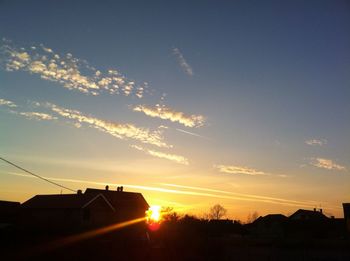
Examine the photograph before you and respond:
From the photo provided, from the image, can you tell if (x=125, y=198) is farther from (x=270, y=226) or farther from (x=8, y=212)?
(x=270, y=226)

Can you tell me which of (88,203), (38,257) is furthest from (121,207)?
(38,257)

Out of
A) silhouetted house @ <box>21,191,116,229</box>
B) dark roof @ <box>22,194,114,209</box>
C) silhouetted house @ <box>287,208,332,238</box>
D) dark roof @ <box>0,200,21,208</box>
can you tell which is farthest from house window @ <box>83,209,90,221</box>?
silhouetted house @ <box>287,208,332,238</box>

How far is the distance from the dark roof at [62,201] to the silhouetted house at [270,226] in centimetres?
4152

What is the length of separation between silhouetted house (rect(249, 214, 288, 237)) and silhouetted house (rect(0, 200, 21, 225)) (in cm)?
4598

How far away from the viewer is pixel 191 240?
28.8m

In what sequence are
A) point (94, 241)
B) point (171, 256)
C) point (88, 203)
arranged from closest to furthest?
point (94, 241) < point (171, 256) < point (88, 203)

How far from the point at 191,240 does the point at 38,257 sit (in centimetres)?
1441

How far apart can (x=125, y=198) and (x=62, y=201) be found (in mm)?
18084

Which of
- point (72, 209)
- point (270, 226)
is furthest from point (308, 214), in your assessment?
point (72, 209)

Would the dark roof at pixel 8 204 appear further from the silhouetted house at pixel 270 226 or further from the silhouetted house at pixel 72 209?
the silhouetted house at pixel 270 226

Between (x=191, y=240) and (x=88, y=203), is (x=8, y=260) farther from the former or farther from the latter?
(x=88, y=203)

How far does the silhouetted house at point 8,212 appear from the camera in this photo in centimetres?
4350

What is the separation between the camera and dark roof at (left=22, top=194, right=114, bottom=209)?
4191cm

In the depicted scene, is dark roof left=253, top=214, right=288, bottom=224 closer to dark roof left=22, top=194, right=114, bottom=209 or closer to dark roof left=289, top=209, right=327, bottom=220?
dark roof left=289, top=209, right=327, bottom=220
